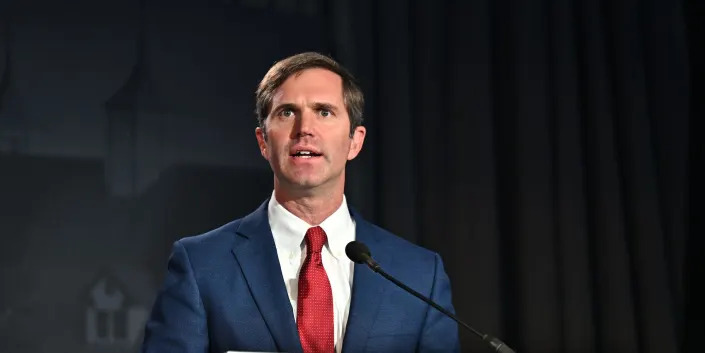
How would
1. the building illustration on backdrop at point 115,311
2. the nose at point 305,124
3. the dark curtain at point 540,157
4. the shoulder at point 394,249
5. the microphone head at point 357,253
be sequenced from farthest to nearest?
the dark curtain at point 540,157
the building illustration on backdrop at point 115,311
the shoulder at point 394,249
the nose at point 305,124
the microphone head at point 357,253

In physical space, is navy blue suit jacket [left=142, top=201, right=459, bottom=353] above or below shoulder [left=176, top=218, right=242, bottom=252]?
below

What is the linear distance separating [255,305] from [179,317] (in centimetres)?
14

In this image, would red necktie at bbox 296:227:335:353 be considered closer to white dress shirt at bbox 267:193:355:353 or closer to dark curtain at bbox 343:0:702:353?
white dress shirt at bbox 267:193:355:353

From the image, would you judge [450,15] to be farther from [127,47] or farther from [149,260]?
[149,260]

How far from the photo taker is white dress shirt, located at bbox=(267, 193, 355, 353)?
171 cm

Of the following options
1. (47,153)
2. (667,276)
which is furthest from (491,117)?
(47,153)

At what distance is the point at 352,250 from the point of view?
4.88ft

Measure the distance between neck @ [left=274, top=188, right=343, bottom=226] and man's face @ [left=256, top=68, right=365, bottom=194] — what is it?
2cm

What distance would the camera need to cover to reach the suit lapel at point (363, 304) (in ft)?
5.32

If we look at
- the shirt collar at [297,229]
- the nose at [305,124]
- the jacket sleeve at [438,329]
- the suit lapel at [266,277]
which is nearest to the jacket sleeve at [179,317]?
the suit lapel at [266,277]

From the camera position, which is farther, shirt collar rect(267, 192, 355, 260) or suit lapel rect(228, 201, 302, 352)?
shirt collar rect(267, 192, 355, 260)

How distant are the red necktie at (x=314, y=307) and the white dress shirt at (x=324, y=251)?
3cm

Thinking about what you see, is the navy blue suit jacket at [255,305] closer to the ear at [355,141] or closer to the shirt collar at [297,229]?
the shirt collar at [297,229]

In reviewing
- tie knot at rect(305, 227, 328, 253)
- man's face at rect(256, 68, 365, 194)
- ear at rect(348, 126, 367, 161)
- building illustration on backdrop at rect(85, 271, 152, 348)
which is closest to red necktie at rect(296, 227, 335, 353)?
tie knot at rect(305, 227, 328, 253)
